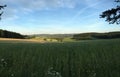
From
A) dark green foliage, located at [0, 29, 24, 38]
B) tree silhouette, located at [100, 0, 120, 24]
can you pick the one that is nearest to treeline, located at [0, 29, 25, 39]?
dark green foliage, located at [0, 29, 24, 38]

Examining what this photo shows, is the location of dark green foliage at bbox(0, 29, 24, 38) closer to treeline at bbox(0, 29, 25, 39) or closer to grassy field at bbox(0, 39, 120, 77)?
treeline at bbox(0, 29, 25, 39)

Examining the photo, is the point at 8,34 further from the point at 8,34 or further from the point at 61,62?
the point at 61,62

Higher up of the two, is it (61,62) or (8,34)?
(8,34)

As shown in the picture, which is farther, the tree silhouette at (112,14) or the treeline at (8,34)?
the treeline at (8,34)

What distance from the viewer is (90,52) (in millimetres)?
17484

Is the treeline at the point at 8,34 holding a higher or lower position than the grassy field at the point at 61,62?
higher

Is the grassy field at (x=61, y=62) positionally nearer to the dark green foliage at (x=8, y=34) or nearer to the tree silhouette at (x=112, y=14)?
the tree silhouette at (x=112, y=14)

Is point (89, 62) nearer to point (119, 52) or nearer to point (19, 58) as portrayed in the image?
point (119, 52)

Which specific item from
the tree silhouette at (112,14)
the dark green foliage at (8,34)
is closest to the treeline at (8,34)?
the dark green foliage at (8,34)

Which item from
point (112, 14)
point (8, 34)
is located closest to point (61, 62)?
point (112, 14)

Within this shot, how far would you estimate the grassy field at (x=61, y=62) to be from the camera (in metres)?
14.7

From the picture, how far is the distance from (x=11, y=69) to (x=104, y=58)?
5323 millimetres

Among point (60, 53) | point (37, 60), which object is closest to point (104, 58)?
point (60, 53)

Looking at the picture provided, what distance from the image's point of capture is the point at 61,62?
1595cm
